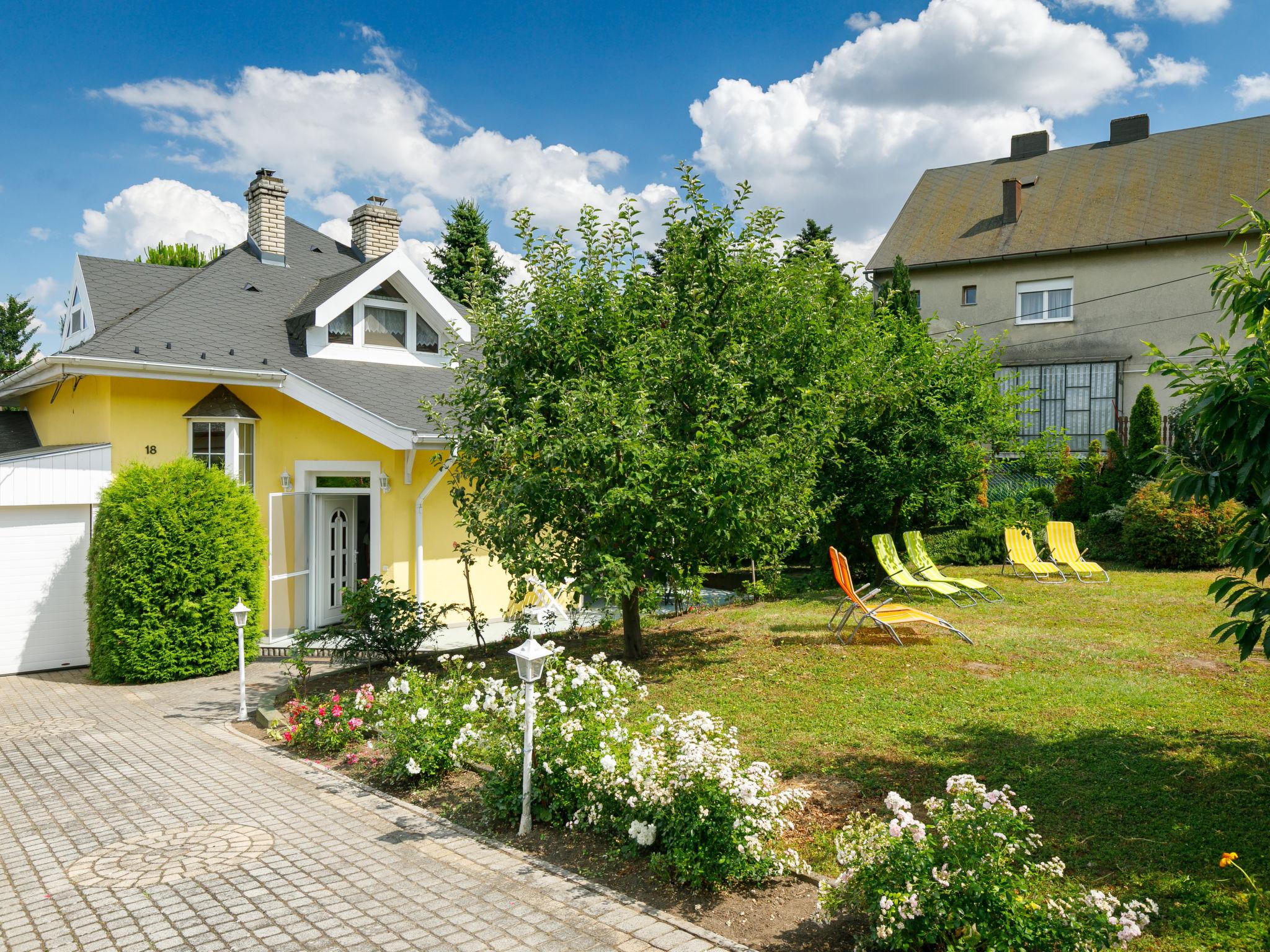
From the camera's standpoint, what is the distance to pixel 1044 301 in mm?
28453

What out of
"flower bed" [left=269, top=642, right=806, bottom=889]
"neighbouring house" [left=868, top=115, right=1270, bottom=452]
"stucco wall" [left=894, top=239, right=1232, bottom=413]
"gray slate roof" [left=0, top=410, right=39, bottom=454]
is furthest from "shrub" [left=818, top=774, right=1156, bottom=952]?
"neighbouring house" [left=868, top=115, right=1270, bottom=452]

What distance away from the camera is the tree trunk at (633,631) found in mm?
10594

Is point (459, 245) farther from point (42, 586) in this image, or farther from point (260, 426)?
point (42, 586)

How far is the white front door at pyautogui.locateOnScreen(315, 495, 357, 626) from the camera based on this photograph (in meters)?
14.1

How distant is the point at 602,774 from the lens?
223 inches

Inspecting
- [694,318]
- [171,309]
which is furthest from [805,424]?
[171,309]

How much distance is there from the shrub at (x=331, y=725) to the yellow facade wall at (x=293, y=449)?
16.0 feet

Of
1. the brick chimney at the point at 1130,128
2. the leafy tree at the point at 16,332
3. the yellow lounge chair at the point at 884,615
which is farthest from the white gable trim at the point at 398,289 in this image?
the leafy tree at the point at 16,332

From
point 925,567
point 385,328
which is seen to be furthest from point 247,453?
point 925,567

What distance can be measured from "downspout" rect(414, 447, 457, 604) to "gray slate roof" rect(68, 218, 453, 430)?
0.83 metres

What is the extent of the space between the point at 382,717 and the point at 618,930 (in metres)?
3.73

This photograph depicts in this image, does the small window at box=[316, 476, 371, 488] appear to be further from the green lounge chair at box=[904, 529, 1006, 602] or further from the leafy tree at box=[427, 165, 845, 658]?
the green lounge chair at box=[904, 529, 1006, 602]

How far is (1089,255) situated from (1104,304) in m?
1.70

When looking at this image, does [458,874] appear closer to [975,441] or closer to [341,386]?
[341,386]
